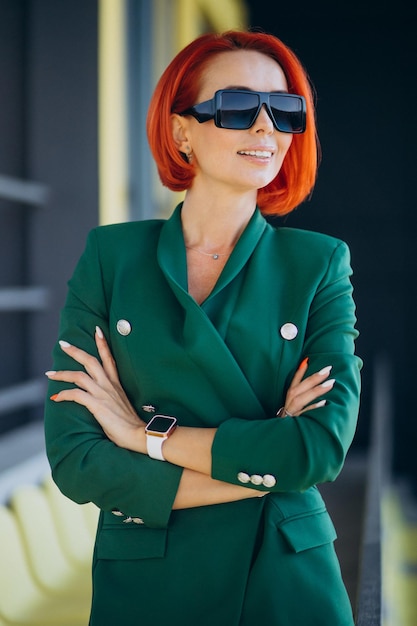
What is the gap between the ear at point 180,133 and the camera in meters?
1.49

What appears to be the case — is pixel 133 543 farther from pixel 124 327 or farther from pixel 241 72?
pixel 241 72

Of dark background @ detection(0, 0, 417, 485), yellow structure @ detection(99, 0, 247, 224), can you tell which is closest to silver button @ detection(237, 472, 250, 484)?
yellow structure @ detection(99, 0, 247, 224)

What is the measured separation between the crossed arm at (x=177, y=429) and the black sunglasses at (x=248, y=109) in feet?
1.23

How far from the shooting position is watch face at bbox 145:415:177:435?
1.35 metres

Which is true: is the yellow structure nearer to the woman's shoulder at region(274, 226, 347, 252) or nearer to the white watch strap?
the woman's shoulder at region(274, 226, 347, 252)

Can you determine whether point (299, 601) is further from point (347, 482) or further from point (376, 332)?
point (376, 332)

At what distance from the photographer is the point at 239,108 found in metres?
1.37

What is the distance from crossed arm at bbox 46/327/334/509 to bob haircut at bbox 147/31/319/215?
32cm

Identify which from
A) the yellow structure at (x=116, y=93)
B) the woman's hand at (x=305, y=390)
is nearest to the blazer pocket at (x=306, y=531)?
the woman's hand at (x=305, y=390)

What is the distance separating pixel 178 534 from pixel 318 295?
42 centimetres

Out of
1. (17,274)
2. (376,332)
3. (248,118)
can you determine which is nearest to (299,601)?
(248,118)

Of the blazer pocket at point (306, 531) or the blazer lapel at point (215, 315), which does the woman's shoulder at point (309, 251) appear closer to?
the blazer lapel at point (215, 315)

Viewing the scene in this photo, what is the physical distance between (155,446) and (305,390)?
242 mm

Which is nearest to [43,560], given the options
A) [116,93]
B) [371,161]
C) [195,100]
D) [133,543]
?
[133,543]
